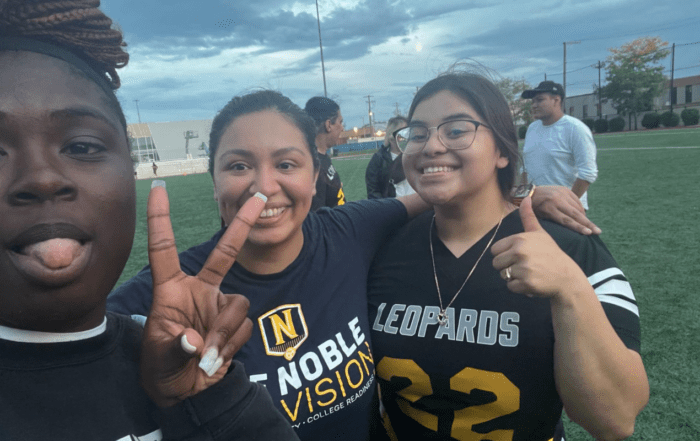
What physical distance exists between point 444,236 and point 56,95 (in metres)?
1.56

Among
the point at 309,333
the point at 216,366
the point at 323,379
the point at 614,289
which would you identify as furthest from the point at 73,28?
the point at 614,289

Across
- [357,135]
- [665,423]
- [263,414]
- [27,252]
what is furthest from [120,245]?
[357,135]

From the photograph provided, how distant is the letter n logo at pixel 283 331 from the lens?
5.30 feet

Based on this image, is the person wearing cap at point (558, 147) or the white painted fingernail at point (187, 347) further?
the person wearing cap at point (558, 147)

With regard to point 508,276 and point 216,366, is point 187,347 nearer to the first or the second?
point 216,366

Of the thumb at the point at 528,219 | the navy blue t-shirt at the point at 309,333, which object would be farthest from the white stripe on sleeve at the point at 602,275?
the navy blue t-shirt at the point at 309,333

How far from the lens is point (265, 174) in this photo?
5.34ft

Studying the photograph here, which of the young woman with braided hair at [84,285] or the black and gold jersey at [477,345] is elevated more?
the young woman with braided hair at [84,285]

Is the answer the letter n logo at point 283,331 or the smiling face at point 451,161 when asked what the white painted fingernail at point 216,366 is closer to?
the letter n logo at point 283,331

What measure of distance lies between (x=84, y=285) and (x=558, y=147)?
209 inches

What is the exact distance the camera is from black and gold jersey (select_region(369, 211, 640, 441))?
5.54ft

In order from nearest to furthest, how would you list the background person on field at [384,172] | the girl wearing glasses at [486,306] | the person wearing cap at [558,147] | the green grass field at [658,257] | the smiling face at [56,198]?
the smiling face at [56,198]
the girl wearing glasses at [486,306]
the green grass field at [658,257]
the person wearing cap at [558,147]
the background person on field at [384,172]

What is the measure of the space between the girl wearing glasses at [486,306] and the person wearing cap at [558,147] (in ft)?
11.3

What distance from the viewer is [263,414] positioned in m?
1.05
